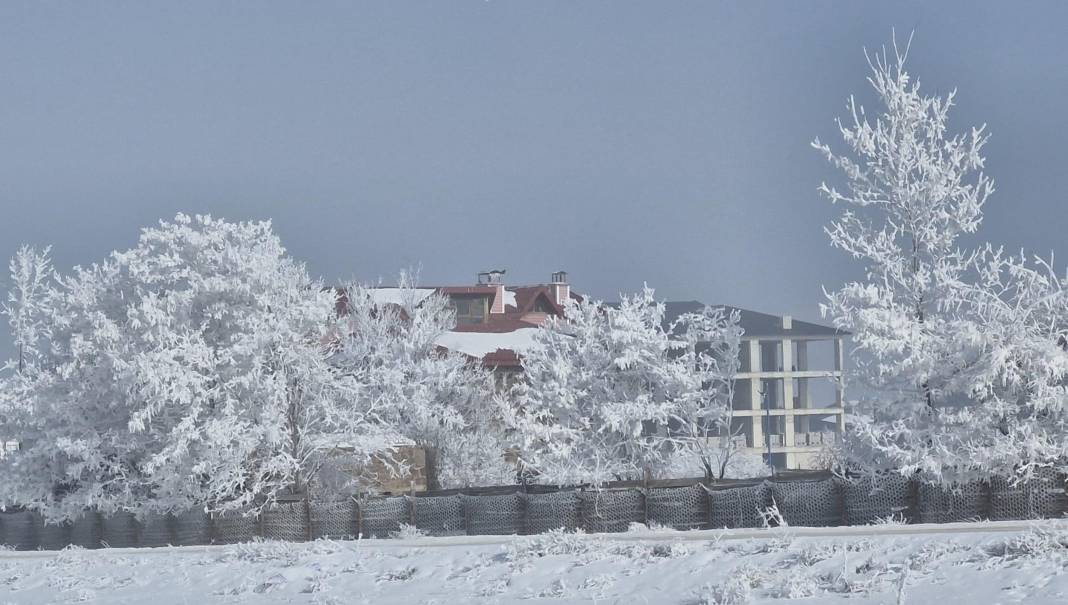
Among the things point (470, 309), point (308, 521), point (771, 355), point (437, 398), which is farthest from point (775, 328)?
point (308, 521)

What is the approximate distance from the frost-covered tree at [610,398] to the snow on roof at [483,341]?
57.4 ft

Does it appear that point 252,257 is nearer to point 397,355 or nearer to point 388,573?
point 397,355

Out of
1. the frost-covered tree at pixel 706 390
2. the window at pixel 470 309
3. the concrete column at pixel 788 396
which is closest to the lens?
the frost-covered tree at pixel 706 390

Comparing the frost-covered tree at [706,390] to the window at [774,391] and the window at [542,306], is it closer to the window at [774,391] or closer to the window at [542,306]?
the window at [542,306]

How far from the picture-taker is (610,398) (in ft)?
172

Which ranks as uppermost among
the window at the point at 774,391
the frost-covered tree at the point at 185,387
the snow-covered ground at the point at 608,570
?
the window at the point at 774,391

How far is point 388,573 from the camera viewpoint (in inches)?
1159

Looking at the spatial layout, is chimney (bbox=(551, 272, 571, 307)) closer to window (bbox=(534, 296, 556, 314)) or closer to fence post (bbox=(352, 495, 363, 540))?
window (bbox=(534, 296, 556, 314))

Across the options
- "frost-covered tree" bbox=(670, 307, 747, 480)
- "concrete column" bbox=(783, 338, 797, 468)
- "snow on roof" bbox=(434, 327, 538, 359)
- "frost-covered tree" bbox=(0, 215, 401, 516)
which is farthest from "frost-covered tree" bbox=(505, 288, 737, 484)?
"concrete column" bbox=(783, 338, 797, 468)

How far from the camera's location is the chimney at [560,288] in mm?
103206

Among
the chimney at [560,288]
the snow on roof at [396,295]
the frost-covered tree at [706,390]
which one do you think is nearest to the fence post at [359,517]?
the frost-covered tree at [706,390]

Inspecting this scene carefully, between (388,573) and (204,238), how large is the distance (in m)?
22.5

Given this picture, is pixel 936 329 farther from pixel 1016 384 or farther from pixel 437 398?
pixel 437 398

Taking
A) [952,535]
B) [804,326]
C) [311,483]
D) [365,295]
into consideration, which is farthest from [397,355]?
[804,326]
